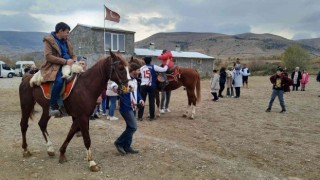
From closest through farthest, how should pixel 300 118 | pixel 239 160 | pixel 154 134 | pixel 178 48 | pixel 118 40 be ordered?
pixel 239 160
pixel 154 134
pixel 300 118
pixel 118 40
pixel 178 48

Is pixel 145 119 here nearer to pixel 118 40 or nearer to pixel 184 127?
pixel 184 127

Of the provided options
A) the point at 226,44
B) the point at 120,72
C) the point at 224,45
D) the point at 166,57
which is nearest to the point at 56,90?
the point at 120,72

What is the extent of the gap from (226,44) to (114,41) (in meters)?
131

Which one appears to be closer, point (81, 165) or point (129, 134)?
point (81, 165)

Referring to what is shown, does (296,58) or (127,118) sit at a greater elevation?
(296,58)

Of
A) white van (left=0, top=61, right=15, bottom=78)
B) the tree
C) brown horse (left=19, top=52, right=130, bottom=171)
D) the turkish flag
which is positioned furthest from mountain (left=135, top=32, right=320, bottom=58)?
brown horse (left=19, top=52, right=130, bottom=171)

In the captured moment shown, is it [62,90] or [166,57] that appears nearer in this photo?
[62,90]

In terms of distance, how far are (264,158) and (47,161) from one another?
177 inches

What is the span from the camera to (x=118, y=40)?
31.6 meters

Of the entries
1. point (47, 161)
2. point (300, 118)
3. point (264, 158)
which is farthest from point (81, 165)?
point (300, 118)

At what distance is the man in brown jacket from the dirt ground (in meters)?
1.25

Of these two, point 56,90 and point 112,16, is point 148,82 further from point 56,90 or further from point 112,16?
point 112,16

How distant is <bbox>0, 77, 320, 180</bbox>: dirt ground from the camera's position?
17.7 ft

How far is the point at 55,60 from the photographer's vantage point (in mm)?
5426
